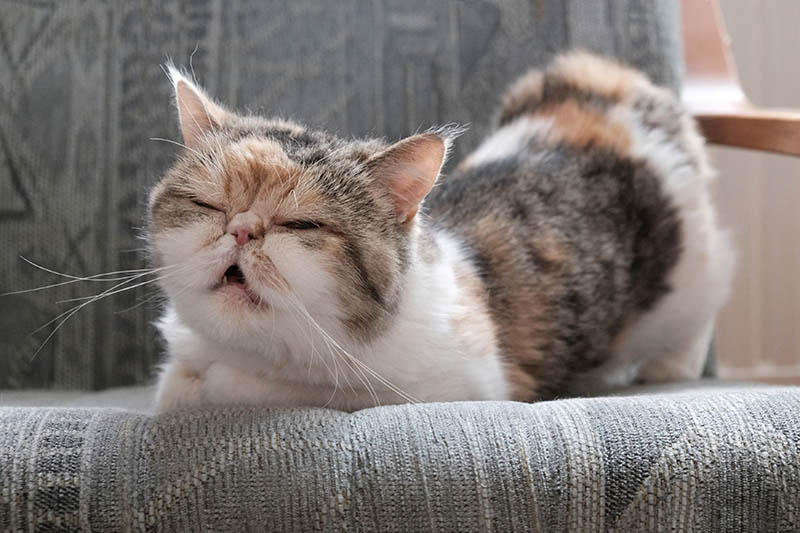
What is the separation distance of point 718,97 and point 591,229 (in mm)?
607

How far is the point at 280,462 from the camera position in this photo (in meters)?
0.85

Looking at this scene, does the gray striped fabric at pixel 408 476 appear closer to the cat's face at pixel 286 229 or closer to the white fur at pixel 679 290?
the cat's face at pixel 286 229

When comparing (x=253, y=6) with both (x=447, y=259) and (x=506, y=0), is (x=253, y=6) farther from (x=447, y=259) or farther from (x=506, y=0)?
(x=447, y=259)

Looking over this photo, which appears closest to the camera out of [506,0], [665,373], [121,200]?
[665,373]

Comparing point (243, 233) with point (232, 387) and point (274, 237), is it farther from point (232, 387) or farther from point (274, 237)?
point (232, 387)

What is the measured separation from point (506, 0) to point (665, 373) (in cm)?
90

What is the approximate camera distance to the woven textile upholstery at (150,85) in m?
Answer: 1.67

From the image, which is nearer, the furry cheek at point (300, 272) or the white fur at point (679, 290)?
the furry cheek at point (300, 272)

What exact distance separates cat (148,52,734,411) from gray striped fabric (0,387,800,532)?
170 millimetres

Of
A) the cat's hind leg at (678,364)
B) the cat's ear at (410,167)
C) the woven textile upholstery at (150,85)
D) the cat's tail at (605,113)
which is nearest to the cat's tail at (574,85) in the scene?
the cat's tail at (605,113)

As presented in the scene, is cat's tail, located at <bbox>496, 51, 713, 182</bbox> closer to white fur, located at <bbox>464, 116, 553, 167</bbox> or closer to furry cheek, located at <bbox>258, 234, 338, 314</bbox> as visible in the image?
white fur, located at <bbox>464, 116, 553, 167</bbox>

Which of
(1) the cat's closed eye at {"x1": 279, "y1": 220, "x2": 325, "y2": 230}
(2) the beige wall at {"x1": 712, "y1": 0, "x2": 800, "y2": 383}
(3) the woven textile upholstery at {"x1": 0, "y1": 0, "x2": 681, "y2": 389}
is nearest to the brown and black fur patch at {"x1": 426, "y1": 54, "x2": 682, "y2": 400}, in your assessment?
(3) the woven textile upholstery at {"x1": 0, "y1": 0, "x2": 681, "y2": 389}

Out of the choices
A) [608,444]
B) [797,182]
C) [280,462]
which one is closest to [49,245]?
[280,462]

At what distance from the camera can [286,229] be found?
3.18 ft
